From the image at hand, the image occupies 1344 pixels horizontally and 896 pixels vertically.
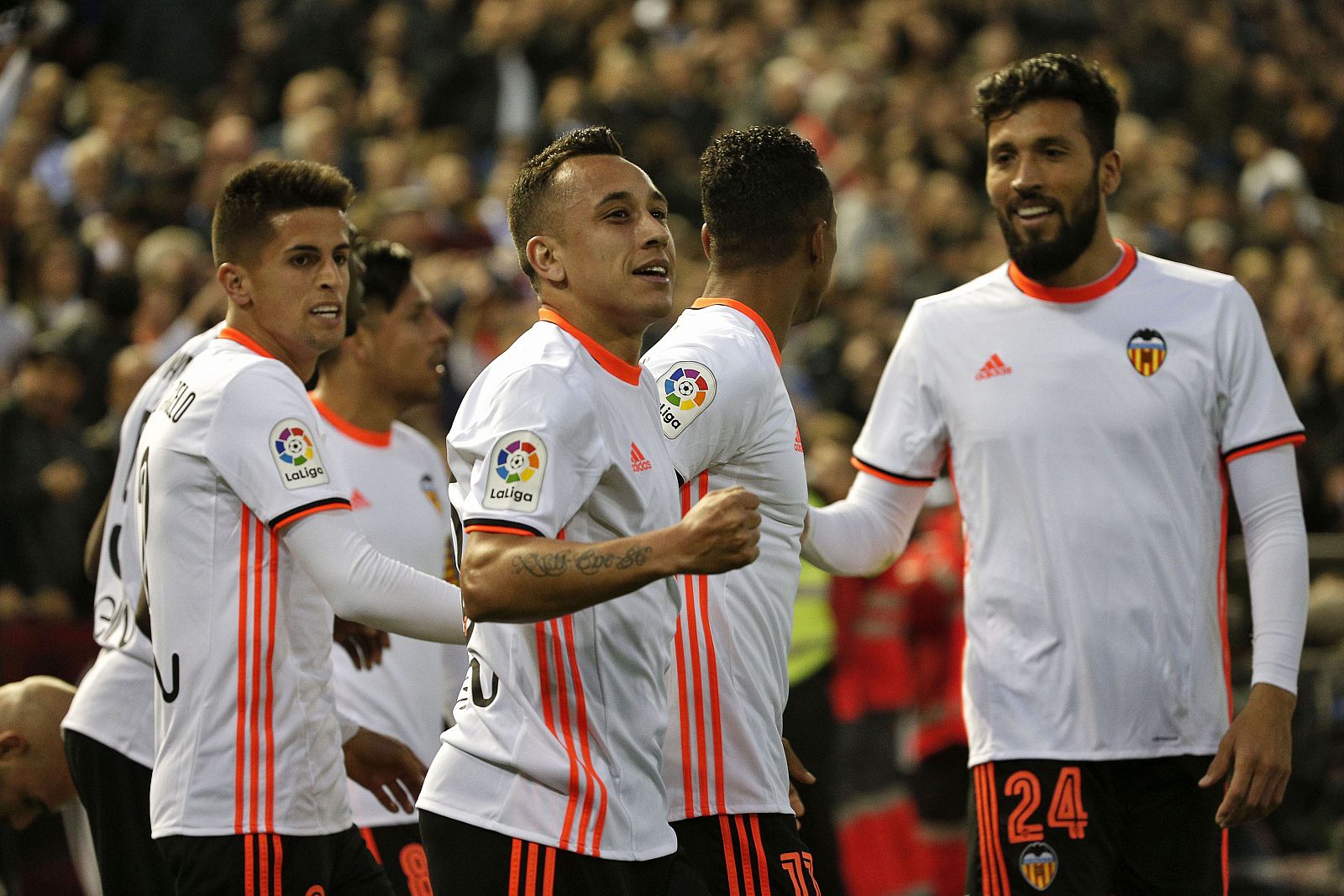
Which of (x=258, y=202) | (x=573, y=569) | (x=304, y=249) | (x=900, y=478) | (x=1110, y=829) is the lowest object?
(x=1110, y=829)

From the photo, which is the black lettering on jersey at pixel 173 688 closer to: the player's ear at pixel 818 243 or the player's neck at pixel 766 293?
the player's neck at pixel 766 293

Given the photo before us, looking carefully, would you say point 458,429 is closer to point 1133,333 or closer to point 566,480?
point 566,480

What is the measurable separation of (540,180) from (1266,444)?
7.54ft

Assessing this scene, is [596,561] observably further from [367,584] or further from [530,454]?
[367,584]

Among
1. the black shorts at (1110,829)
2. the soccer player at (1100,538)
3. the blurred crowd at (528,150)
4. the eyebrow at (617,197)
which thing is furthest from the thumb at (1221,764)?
the blurred crowd at (528,150)

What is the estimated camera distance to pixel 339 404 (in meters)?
6.38

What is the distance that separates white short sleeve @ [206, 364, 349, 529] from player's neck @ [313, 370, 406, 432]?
1791 mm

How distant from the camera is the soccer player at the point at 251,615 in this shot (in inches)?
175

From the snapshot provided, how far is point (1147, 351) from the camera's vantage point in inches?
205

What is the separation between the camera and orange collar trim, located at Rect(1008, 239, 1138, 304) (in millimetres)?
5332

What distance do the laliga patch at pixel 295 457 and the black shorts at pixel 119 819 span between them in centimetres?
117

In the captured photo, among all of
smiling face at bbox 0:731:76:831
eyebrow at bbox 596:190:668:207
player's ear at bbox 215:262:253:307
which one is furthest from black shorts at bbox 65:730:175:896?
eyebrow at bbox 596:190:668:207

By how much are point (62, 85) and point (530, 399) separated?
36.0 feet

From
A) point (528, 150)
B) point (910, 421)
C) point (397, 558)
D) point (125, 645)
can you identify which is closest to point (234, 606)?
point (125, 645)
